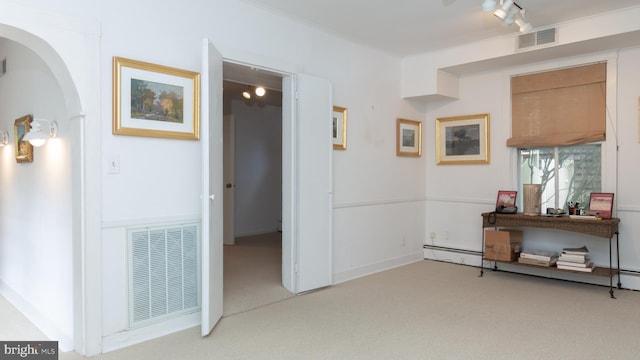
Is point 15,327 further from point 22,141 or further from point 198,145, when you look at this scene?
point 198,145

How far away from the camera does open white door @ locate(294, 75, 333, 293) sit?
399 centimetres

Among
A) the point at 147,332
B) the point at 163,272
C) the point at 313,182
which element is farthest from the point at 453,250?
the point at 147,332

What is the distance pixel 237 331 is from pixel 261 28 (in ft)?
8.46

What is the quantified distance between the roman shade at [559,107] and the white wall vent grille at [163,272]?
3.88 meters

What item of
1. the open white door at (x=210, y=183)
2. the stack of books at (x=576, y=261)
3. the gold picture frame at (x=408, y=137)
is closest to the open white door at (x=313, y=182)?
the open white door at (x=210, y=183)

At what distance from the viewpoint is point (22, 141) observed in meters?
3.60

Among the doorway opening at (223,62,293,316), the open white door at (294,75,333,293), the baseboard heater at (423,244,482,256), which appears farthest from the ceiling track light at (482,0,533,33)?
the baseboard heater at (423,244,482,256)

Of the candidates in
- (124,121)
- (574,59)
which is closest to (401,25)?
(574,59)

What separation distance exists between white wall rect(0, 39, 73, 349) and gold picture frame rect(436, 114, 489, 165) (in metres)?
4.37

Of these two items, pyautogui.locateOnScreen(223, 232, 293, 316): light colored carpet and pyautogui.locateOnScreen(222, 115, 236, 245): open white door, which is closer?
pyautogui.locateOnScreen(223, 232, 293, 316): light colored carpet

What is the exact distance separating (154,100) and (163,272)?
1259mm

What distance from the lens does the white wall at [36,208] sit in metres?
3.00

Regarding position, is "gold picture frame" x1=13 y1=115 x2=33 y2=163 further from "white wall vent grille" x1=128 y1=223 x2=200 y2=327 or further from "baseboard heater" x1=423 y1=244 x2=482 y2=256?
"baseboard heater" x1=423 y1=244 x2=482 y2=256

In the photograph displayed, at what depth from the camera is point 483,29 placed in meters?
4.33
